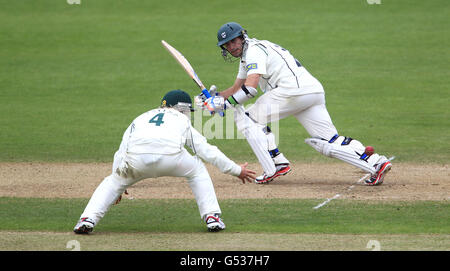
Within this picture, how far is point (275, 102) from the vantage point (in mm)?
9633

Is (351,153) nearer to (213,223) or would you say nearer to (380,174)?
(380,174)

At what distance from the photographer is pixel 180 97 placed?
24.9ft

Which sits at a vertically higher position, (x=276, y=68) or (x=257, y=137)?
(x=276, y=68)

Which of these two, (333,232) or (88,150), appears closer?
(333,232)

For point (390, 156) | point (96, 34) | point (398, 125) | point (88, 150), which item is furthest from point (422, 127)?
point (96, 34)

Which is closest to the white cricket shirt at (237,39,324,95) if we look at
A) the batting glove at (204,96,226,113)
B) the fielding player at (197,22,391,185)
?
the fielding player at (197,22,391,185)

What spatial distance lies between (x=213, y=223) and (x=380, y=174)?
9.81 ft

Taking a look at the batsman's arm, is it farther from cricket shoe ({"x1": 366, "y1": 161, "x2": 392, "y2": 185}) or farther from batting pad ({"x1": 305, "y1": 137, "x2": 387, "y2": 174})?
cricket shoe ({"x1": 366, "y1": 161, "x2": 392, "y2": 185})

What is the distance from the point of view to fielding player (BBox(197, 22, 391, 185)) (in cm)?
943

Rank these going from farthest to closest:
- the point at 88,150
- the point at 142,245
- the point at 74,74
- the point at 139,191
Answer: the point at 74,74
the point at 88,150
the point at 139,191
the point at 142,245

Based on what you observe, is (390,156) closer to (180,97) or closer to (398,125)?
(398,125)

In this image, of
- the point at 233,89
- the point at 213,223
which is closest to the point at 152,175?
the point at 213,223

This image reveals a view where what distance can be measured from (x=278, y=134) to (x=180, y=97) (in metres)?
6.47

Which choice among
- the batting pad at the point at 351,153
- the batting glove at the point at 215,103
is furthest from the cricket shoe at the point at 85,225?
the batting pad at the point at 351,153
